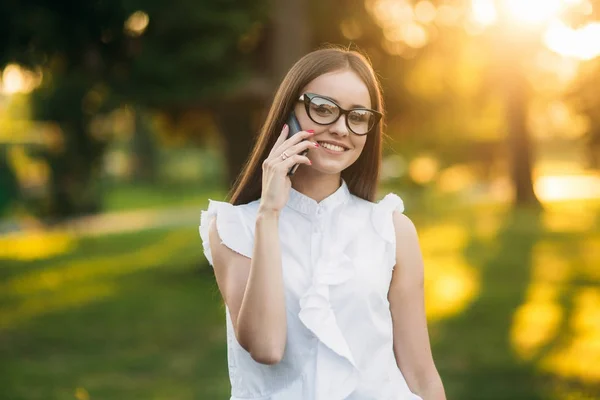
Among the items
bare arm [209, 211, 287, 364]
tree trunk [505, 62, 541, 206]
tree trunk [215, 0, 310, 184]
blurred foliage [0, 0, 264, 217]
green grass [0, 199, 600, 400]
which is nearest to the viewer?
bare arm [209, 211, 287, 364]

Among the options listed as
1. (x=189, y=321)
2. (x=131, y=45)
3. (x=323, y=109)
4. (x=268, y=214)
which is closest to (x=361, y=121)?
(x=323, y=109)

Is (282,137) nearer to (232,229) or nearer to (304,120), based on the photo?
(304,120)

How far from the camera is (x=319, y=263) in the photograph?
93.4 inches

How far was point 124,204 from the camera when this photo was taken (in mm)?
37844

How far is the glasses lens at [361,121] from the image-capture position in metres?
2.45

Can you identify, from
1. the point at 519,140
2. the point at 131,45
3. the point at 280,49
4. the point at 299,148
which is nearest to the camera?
the point at 299,148

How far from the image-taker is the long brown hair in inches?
98.2

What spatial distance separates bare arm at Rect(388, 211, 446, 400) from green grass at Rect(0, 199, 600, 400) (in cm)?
112

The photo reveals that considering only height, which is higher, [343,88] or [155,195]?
[343,88]

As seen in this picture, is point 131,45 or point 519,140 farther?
point 519,140

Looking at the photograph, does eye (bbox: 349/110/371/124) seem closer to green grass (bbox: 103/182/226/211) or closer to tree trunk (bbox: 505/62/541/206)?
tree trunk (bbox: 505/62/541/206)

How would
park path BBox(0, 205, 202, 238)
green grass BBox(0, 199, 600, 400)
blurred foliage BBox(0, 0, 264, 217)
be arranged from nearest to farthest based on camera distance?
green grass BBox(0, 199, 600, 400)
blurred foliage BBox(0, 0, 264, 217)
park path BBox(0, 205, 202, 238)

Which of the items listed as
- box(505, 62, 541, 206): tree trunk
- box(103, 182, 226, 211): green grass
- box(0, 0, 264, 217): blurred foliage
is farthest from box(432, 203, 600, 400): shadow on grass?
box(103, 182, 226, 211): green grass

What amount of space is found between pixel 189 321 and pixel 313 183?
8.62 meters
